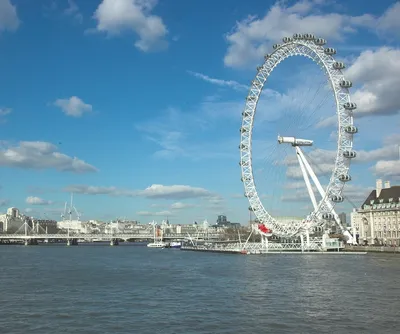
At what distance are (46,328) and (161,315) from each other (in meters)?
4.45

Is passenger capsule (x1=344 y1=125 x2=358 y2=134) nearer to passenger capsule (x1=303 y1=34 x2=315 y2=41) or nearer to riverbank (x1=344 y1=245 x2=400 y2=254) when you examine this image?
passenger capsule (x1=303 y1=34 x2=315 y2=41)

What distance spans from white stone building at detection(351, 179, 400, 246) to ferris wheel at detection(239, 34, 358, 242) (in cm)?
1601

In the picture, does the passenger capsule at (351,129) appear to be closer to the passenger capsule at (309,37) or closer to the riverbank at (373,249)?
the passenger capsule at (309,37)

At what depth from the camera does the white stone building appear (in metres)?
74.5

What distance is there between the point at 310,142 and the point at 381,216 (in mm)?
24346

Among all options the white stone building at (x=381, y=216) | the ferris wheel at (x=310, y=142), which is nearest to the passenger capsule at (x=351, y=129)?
the ferris wheel at (x=310, y=142)

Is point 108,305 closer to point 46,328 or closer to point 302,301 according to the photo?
point 46,328

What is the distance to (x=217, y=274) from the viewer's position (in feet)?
125

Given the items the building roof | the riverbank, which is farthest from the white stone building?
the riverbank

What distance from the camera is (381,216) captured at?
7744cm

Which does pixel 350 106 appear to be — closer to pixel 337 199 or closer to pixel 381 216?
pixel 337 199

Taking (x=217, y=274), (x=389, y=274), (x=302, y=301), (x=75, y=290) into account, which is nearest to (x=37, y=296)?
(x=75, y=290)

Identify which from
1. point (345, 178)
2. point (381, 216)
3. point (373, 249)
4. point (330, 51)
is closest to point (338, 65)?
point (330, 51)

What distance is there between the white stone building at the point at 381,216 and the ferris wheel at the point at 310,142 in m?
16.0
